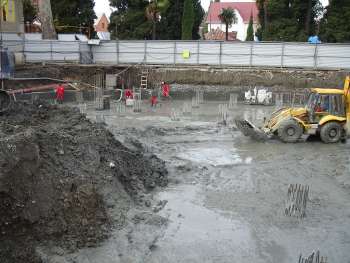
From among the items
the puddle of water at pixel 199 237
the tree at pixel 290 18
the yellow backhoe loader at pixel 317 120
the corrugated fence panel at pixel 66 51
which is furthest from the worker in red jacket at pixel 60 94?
the tree at pixel 290 18

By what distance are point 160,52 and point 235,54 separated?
5560 mm

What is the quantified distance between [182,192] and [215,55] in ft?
73.4

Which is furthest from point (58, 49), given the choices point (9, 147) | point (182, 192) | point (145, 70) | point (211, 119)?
point (9, 147)

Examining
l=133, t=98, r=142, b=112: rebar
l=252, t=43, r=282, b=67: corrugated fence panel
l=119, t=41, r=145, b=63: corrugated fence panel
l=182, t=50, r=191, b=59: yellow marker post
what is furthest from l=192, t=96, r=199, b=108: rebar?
l=119, t=41, r=145, b=63: corrugated fence panel

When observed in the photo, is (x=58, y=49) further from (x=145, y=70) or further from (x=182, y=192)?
(x=182, y=192)

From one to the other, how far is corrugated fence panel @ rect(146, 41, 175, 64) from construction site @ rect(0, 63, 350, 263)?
10800 mm

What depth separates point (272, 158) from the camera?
16141 mm

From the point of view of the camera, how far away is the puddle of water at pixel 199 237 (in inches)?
348

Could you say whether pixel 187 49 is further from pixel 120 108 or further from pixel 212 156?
pixel 212 156

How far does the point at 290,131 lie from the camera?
710 inches

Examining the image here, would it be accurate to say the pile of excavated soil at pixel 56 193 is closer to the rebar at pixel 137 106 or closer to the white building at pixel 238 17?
the rebar at pixel 137 106

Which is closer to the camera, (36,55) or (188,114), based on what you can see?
(188,114)

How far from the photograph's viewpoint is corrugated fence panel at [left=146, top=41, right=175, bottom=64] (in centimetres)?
3353

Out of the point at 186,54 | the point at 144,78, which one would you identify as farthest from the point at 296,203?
the point at 186,54
